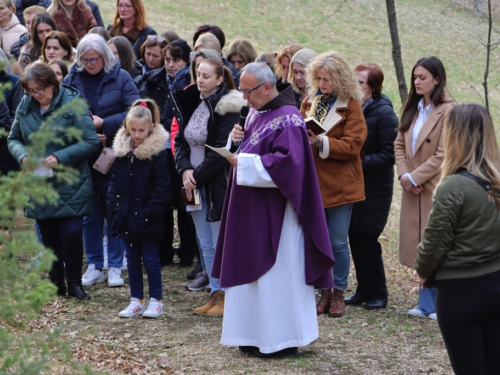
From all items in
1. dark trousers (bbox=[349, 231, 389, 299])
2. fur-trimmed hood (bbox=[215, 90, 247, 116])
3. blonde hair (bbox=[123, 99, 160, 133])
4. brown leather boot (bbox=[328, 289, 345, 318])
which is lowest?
brown leather boot (bbox=[328, 289, 345, 318])

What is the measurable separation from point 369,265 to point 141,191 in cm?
233

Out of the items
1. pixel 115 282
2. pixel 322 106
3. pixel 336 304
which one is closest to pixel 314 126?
pixel 322 106

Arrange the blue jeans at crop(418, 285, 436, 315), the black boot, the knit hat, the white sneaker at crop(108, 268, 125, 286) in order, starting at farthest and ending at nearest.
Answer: the knit hat, the black boot, the white sneaker at crop(108, 268, 125, 286), the blue jeans at crop(418, 285, 436, 315)

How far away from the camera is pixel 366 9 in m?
26.0

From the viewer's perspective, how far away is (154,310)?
716 centimetres

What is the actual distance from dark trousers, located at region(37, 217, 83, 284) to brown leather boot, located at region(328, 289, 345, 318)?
2.47m

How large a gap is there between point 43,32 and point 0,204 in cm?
679

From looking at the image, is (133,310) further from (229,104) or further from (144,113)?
(229,104)

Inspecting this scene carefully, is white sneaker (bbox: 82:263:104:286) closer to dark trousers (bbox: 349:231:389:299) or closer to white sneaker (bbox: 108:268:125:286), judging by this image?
white sneaker (bbox: 108:268:125:286)

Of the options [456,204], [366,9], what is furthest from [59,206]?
[366,9]

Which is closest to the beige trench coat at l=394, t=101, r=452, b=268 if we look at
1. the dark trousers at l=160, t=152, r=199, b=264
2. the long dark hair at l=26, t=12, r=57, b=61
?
the dark trousers at l=160, t=152, r=199, b=264

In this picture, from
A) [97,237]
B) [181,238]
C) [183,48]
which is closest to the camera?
[97,237]

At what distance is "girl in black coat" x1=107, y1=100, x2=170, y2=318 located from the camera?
22.9ft

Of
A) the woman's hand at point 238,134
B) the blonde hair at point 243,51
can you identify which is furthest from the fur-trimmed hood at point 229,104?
the blonde hair at point 243,51
